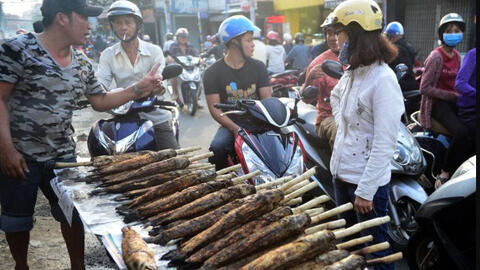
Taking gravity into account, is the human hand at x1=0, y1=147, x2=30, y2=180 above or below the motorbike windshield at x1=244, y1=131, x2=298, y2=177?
above

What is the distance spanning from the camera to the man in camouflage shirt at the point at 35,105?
2918 mm

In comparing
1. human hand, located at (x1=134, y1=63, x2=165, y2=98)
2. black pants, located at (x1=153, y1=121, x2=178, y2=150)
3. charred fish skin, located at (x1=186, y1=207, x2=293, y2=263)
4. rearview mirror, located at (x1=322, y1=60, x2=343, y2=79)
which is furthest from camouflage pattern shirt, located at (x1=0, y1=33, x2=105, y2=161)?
rearview mirror, located at (x1=322, y1=60, x2=343, y2=79)

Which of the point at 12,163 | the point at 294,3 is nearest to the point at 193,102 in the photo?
the point at 12,163

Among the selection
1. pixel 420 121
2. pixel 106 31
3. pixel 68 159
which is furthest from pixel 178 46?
pixel 106 31

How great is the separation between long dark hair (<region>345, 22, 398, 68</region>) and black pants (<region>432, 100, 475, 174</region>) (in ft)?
8.20

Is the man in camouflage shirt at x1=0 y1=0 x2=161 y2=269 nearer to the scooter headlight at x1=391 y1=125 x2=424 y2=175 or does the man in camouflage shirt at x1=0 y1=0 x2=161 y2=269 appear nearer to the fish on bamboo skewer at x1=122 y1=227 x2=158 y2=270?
the fish on bamboo skewer at x1=122 y1=227 x2=158 y2=270

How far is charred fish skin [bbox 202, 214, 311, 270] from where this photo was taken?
1735 millimetres

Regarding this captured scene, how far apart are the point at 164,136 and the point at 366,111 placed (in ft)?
8.04

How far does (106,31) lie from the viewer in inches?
1384

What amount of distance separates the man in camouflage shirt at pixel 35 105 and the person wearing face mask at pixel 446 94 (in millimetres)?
3826

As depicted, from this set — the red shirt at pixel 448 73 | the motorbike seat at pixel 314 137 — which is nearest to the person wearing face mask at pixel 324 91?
the motorbike seat at pixel 314 137

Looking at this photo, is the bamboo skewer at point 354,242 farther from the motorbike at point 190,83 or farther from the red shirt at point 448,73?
the motorbike at point 190,83

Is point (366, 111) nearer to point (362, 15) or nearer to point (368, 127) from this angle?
point (368, 127)

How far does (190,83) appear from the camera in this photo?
11062 millimetres
